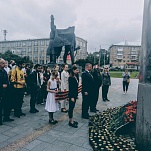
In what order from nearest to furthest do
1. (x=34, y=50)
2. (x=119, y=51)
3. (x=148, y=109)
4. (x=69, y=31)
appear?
(x=148, y=109)
(x=69, y=31)
(x=34, y=50)
(x=119, y=51)

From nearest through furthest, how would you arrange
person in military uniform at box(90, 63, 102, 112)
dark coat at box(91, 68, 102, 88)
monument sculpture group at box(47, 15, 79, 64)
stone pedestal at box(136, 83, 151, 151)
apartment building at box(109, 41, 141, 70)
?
stone pedestal at box(136, 83, 151, 151) < person in military uniform at box(90, 63, 102, 112) < dark coat at box(91, 68, 102, 88) < monument sculpture group at box(47, 15, 79, 64) < apartment building at box(109, 41, 141, 70)

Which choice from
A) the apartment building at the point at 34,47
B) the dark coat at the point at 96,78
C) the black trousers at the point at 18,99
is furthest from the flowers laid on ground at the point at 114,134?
the apartment building at the point at 34,47

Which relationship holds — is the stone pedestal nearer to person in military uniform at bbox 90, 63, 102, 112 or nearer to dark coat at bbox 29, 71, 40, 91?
person in military uniform at bbox 90, 63, 102, 112

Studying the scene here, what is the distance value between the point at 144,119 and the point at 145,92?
564mm

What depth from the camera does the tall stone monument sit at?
3.34 metres

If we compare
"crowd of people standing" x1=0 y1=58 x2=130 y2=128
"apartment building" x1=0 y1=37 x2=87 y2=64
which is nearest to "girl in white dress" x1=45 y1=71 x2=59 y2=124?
"crowd of people standing" x1=0 y1=58 x2=130 y2=128

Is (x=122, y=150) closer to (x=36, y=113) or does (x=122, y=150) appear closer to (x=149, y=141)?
(x=149, y=141)

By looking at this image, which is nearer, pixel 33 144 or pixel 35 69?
pixel 33 144

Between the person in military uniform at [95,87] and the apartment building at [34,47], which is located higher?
the apartment building at [34,47]

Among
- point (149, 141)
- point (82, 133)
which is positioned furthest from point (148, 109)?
point (82, 133)

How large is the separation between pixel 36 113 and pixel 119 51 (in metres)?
93.2

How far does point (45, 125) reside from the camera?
501 centimetres

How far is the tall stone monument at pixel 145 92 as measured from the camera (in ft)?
11.0

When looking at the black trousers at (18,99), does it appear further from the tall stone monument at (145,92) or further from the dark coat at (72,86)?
the tall stone monument at (145,92)
